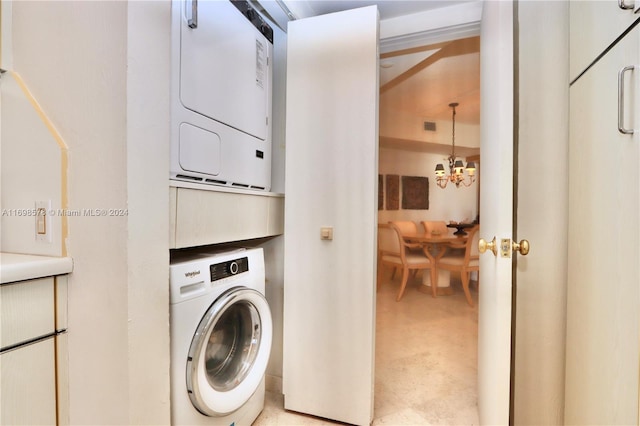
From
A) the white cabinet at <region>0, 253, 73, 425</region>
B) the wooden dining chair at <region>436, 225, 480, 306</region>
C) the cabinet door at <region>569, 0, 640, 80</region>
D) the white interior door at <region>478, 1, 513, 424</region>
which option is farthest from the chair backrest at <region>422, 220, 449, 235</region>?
the white cabinet at <region>0, 253, 73, 425</region>

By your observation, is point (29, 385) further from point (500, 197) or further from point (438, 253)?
point (438, 253)

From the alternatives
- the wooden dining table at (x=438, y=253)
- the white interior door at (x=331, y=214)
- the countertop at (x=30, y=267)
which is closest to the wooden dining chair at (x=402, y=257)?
the wooden dining table at (x=438, y=253)

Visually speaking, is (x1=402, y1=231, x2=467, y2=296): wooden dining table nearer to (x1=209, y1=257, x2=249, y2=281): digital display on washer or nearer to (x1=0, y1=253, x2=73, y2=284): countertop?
(x1=209, y1=257, x2=249, y2=281): digital display on washer

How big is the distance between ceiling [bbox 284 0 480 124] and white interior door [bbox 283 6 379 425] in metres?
0.38

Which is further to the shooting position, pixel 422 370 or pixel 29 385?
pixel 422 370

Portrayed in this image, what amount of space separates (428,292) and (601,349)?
3514mm

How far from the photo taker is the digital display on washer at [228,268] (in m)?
1.31

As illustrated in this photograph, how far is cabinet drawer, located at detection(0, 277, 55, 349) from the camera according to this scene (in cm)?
78

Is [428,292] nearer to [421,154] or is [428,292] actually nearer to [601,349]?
[421,154]

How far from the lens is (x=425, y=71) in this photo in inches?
141

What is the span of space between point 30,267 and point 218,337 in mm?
821

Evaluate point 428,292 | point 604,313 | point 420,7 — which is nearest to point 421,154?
point 428,292

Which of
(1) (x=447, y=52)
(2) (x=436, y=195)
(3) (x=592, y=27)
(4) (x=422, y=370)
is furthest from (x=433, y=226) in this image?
(3) (x=592, y=27)

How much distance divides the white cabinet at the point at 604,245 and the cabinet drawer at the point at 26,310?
5.12 ft
